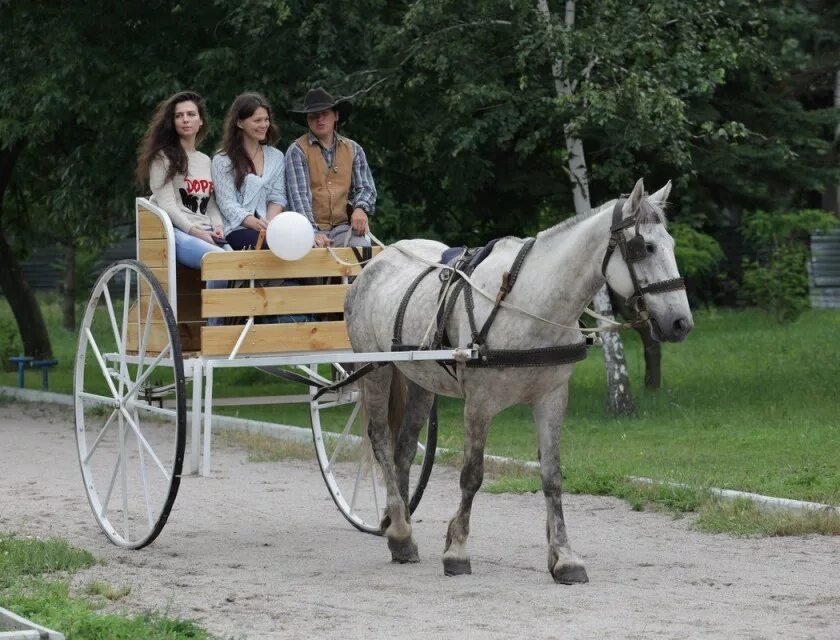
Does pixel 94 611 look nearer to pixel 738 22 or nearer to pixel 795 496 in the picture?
pixel 795 496

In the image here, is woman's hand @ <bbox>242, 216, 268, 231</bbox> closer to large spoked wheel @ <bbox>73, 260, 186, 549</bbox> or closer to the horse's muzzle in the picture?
large spoked wheel @ <bbox>73, 260, 186, 549</bbox>

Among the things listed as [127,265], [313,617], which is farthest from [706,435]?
[313,617]

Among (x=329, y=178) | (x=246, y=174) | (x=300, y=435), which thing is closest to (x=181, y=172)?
(x=246, y=174)

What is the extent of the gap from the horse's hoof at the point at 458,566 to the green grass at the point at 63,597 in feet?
5.57

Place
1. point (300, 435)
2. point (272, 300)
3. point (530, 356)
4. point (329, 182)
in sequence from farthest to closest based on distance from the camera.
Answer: point (300, 435), point (329, 182), point (272, 300), point (530, 356)

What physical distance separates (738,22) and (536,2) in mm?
1969

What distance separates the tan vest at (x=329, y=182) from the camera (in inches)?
364

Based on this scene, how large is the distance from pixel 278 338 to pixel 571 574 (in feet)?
7.92

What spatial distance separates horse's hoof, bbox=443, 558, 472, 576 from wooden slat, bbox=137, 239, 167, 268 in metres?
2.54

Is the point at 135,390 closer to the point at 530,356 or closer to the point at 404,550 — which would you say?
the point at 404,550

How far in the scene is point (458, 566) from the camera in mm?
7672

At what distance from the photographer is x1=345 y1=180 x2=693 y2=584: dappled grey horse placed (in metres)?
7.06

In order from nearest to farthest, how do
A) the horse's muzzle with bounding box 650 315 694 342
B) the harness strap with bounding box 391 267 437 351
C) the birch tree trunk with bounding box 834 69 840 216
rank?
the horse's muzzle with bounding box 650 315 694 342, the harness strap with bounding box 391 267 437 351, the birch tree trunk with bounding box 834 69 840 216

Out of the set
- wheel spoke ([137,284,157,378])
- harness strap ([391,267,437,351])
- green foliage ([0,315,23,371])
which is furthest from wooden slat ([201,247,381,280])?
green foliage ([0,315,23,371])
